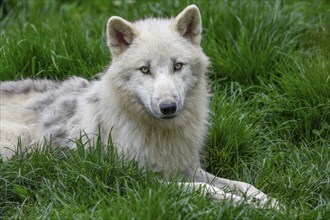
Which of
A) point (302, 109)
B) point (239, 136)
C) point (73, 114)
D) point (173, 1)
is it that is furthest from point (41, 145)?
point (173, 1)

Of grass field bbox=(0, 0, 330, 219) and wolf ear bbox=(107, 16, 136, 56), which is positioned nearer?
grass field bbox=(0, 0, 330, 219)

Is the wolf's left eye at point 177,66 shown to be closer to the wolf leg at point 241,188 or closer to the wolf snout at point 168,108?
the wolf snout at point 168,108

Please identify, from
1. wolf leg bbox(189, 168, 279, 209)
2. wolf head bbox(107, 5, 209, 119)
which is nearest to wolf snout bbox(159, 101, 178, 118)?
wolf head bbox(107, 5, 209, 119)

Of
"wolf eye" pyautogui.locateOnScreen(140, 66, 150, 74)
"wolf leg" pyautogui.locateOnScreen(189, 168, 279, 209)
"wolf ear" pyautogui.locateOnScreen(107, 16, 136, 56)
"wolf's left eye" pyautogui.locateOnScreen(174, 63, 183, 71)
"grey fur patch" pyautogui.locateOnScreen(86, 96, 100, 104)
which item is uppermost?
"wolf ear" pyautogui.locateOnScreen(107, 16, 136, 56)

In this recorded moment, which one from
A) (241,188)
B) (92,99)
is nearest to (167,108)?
(241,188)

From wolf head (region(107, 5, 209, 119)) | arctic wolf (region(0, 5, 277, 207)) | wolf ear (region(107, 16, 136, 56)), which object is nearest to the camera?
wolf head (region(107, 5, 209, 119))

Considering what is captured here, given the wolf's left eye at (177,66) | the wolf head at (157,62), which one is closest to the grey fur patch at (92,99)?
the wolf head at (157,62)

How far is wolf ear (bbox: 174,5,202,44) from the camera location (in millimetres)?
6461

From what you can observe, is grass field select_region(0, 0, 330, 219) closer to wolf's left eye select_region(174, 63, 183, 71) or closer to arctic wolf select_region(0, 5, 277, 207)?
arctic wolf select_region(0, 5, 277, 207)

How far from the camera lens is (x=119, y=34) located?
6453mm

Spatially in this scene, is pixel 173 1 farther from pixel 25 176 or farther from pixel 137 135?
pixel 25 176

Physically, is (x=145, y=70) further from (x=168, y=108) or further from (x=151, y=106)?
(x=168, y=108)

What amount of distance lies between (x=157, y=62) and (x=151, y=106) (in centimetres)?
39

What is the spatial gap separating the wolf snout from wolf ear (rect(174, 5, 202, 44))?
851mm
